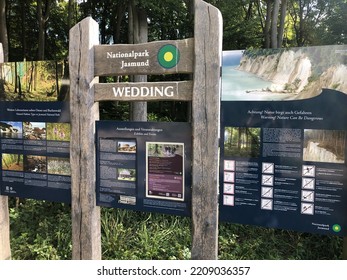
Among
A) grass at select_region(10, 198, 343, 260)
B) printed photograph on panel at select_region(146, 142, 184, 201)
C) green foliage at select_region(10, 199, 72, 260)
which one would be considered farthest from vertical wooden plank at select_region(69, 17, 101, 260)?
green foliage at select_region(10, 199, 72, 260)

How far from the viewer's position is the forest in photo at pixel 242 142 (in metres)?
2.76

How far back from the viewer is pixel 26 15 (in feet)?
49.4

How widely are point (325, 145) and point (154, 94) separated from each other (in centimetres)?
154

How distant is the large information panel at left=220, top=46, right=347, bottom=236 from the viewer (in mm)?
2564

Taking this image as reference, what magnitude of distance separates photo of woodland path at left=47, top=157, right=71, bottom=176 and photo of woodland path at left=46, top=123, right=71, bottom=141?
230 millimetres

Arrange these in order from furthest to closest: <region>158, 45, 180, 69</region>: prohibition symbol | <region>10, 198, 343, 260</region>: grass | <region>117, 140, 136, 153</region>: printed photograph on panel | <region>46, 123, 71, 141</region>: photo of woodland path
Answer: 1. <region>10, 198, 343, 260</region>: grass
2. <region>46, 123, 71, 141</region>: photo of woodland path
3. <region>117, 140, 136, 153</region>: printed photograph on panel
4. <region>158, 45, 180, 69</region>: prohibition symbol

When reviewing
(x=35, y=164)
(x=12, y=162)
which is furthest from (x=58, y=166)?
(x=12, y=162)

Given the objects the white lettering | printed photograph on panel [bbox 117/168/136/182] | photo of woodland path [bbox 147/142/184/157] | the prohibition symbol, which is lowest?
printed photograph on panel [bbox 117/168/136/182]

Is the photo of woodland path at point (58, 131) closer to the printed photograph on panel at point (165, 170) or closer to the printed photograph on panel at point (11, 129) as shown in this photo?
the printed photograph on panel at point (11, 129)

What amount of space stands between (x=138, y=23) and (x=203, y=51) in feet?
18.4

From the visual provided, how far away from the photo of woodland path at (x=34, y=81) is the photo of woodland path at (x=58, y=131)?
0.28 meters

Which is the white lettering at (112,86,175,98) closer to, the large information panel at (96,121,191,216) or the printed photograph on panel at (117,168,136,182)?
the large information panel at (96,121,191,216)

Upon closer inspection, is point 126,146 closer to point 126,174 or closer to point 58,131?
point 126,174

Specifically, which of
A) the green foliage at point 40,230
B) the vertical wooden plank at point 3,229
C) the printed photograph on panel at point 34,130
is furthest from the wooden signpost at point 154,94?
the green foliage at point 40,230
